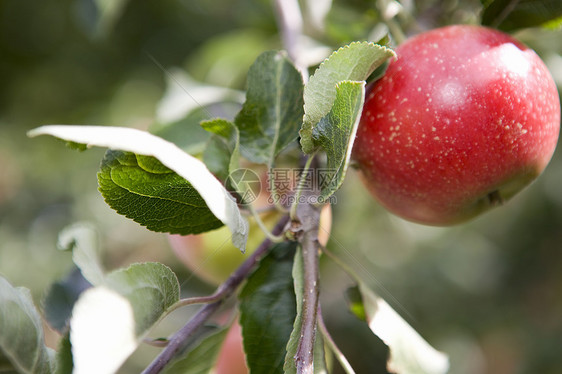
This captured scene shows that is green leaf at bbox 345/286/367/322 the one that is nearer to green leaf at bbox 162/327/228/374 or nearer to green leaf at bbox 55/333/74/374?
green leaf at bbox 162/327/228/374

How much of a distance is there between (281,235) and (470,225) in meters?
1.38

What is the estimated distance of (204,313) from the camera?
1.95 feet

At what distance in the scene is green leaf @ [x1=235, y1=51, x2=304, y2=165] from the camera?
2.05 ft

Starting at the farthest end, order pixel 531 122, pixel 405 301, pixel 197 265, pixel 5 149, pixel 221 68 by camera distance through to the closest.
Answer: pixel 5 149, pixel 405 301, pixel 221 68, pixel 197 265, pixel 531 122

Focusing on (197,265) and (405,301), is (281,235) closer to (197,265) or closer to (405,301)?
(197,265)

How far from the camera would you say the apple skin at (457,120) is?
55 centimetres

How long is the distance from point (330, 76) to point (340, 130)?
0.07 metres

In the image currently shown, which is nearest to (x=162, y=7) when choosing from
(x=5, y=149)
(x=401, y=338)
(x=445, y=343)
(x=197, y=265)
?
(x=5, y=149)

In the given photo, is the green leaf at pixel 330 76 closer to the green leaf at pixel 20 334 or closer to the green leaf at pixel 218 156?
the green leaf at pixel 218 156

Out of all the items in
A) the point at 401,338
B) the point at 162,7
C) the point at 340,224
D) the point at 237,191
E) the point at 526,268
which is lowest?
the point at 401,338

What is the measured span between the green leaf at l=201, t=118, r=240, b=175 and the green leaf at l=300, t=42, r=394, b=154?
0.08 metres

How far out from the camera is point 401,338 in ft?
1.97

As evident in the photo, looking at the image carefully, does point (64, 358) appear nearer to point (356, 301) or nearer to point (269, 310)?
point (269, 310)

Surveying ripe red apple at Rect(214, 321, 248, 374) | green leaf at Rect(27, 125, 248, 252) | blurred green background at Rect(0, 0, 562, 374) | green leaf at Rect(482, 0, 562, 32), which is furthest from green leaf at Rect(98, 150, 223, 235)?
blurred green background at Rect(0, 0, 562, 374)
